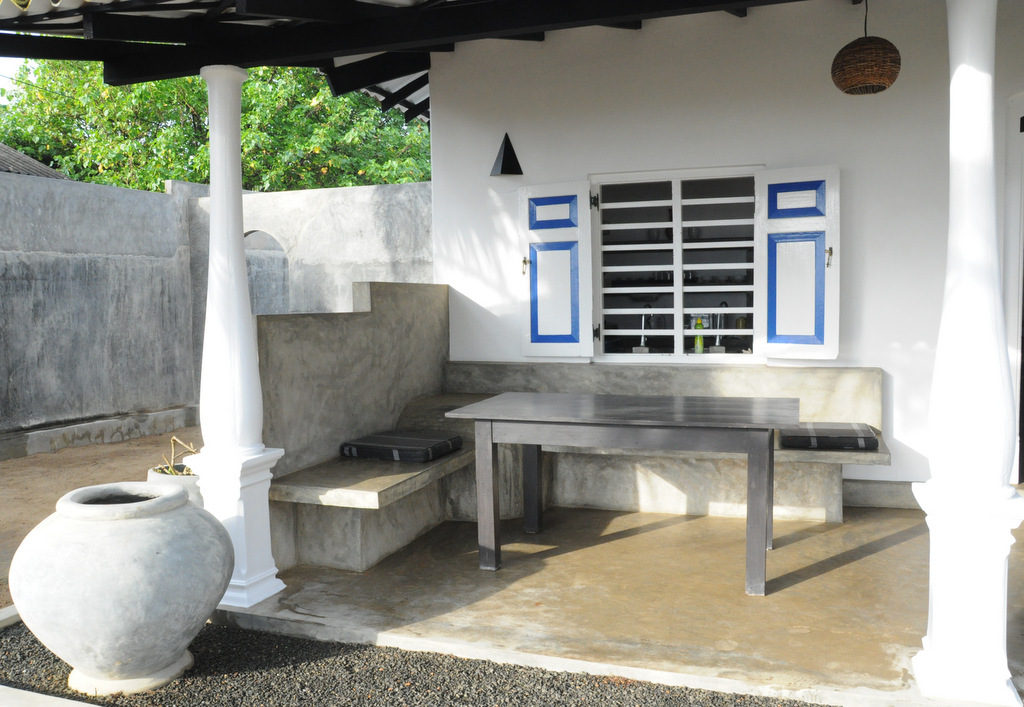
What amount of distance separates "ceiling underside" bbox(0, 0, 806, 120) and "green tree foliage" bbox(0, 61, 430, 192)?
30.7 ft

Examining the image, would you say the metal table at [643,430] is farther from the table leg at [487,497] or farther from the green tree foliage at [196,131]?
the green tree foliage at [196,131]

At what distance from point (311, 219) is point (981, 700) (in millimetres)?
7266

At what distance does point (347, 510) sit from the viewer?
4293 mm

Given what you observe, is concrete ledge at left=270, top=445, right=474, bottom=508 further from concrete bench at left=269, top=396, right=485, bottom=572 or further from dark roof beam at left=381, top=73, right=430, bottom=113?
dark roof beam at left=381, top=73, right=430, bottom=113

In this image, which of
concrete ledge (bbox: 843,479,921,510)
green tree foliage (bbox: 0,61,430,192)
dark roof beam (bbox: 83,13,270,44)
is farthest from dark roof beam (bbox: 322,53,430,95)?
green tree foliage (bbox: 0,61,430,192)

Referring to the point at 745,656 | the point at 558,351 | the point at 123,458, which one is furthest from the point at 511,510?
the point at 123,458

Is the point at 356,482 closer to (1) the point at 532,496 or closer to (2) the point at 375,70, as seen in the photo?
(1) the point at 532,496

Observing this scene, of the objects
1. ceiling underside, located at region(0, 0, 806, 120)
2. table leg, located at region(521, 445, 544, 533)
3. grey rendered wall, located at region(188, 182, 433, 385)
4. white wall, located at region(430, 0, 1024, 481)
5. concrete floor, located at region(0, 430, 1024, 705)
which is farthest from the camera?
grey rendered wall, located at region(188, 182, 433, 385)

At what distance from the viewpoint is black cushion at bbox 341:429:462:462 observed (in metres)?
4.53

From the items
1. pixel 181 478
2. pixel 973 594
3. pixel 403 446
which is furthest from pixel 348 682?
pixel 973 594

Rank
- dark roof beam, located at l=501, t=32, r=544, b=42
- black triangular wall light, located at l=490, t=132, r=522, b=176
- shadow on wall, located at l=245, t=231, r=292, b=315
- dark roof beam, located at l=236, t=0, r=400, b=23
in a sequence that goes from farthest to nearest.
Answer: shadow on wall, located at l=245, t=231, r=292, b=315, black triangular wall light, located at l=490, t=132, r=522, b=176, dark roof beam, located at l=501, t=32, r=544, b=42, dark roof beam, located at l=236, t=0, r=400, b=23

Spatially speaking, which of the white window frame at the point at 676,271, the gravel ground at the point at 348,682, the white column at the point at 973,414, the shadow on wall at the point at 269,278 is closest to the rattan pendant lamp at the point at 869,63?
the white window frame at the point at 676,271

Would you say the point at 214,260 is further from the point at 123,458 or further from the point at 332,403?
the point at 123,458

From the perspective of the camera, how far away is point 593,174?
5.90 metres
